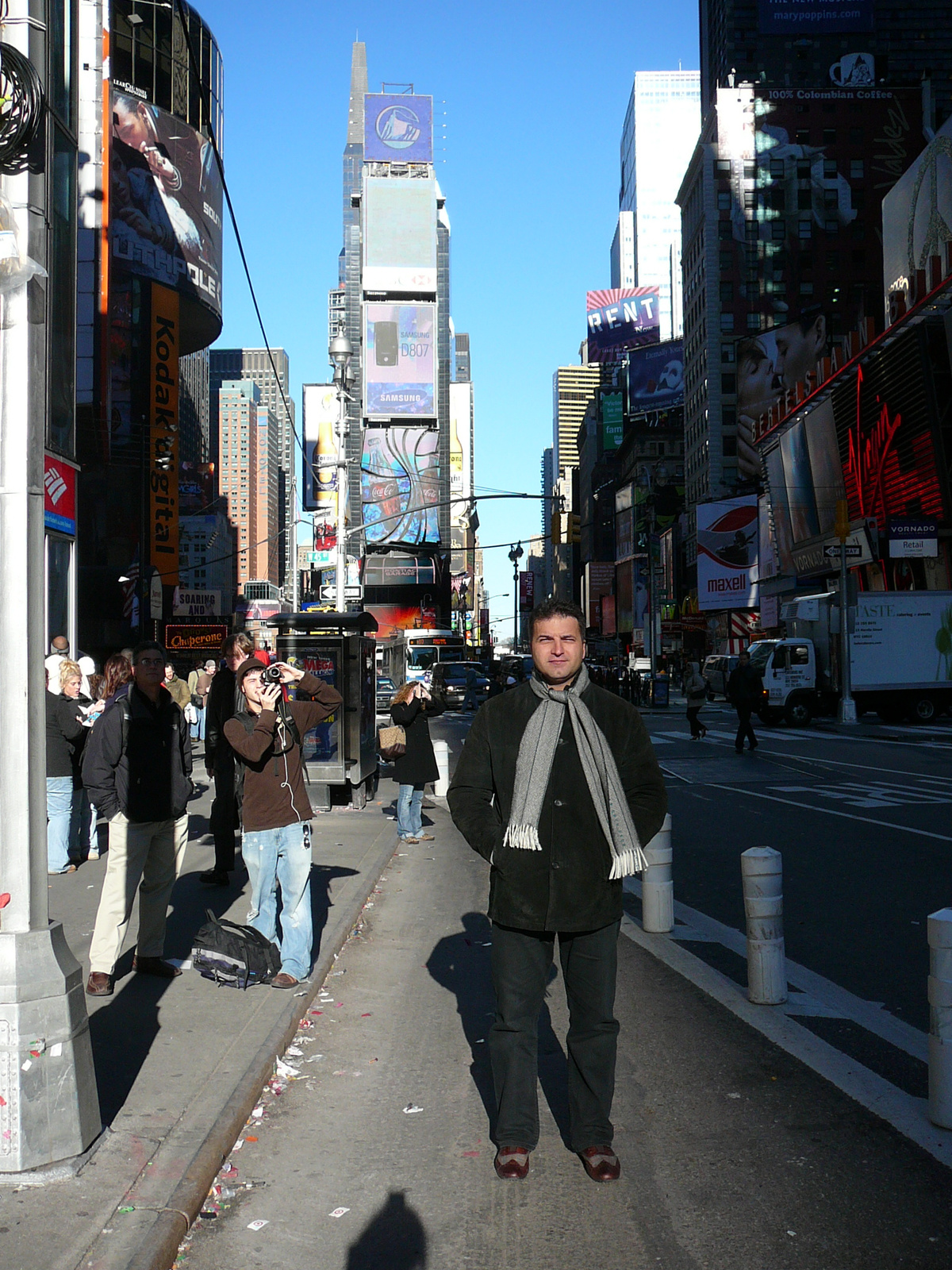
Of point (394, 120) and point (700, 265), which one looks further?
point (394, 120)

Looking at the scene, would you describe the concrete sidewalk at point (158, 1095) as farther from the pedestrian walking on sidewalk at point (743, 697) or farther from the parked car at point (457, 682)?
the parked car at point (457, 682)

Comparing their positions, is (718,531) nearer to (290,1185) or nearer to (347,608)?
(347,608)

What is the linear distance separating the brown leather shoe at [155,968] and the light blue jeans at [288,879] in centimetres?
65

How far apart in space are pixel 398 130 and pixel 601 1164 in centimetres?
13442

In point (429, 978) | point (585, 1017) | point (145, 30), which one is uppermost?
point (145, 30)

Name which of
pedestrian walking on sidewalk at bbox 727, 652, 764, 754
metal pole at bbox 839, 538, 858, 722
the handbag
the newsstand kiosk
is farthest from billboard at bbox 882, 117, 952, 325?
the handbag

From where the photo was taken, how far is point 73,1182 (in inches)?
156

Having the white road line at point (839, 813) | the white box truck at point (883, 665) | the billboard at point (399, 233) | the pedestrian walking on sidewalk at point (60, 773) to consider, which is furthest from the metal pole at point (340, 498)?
the billboard at point (399, 233)

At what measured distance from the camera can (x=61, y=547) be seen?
78.4 ft

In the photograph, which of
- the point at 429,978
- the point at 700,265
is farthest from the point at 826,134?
the point at 429,978

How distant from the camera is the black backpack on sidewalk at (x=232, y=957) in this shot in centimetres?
656

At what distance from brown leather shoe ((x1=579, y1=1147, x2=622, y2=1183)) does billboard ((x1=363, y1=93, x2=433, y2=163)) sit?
13208cm

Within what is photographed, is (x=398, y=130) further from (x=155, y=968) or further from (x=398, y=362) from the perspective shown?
(x=155, y=968)

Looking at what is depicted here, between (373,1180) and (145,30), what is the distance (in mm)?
69281
